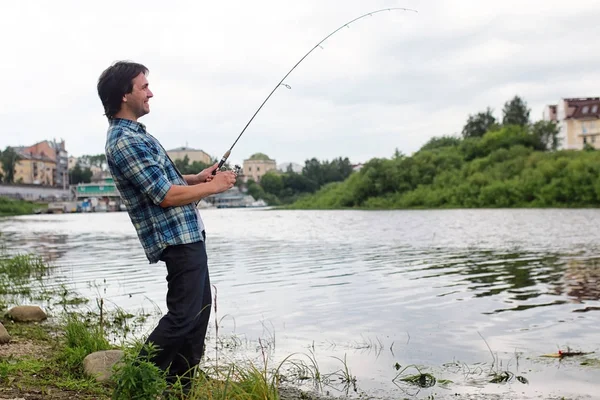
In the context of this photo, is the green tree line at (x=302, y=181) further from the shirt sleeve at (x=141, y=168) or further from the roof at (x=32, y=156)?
the shirt sleeve at (x=141, y=168)

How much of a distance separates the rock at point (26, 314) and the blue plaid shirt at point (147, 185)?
5.00 m

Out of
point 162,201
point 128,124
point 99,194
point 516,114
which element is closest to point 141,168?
point 162,201

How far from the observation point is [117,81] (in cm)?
418

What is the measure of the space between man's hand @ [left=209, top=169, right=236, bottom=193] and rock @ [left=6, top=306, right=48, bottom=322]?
5.31 metres

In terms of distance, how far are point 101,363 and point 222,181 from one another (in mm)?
2147

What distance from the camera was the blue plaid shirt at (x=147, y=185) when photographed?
13.3 feet

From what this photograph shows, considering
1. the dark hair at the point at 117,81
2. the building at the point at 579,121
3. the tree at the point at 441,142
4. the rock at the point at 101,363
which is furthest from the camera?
the tree at the point at 441,142

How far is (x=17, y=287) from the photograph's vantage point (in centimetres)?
1244

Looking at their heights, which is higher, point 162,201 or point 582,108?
point 582,108

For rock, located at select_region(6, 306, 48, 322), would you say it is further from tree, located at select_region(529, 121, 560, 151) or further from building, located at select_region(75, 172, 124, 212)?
building, located at select_region(75, 172, 124, 212)

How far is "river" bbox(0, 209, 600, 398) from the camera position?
6.38 meters

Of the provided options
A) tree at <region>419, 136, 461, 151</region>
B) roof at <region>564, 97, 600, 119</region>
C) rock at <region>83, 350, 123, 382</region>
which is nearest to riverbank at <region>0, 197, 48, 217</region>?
tree at <region>419, 136, 461, 151</region>

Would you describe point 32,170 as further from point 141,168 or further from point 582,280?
point 141,168

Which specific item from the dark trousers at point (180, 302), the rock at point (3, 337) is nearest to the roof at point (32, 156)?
the rock at point (3, 337)
